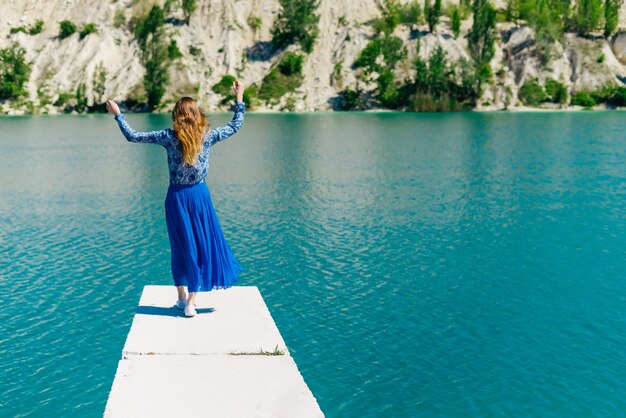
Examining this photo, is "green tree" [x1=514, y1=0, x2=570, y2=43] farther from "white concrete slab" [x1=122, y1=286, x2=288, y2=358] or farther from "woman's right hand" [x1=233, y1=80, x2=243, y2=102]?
"white concrete slab" [x1=122, y1=286, x2=288, y2=358]

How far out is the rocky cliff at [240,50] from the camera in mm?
136250

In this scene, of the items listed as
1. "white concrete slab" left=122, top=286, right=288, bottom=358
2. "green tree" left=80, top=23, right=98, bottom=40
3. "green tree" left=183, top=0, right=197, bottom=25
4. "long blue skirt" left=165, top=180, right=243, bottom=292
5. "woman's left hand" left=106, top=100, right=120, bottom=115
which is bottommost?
"white concrete slab" left=122, top=286, right=288, bottom=358

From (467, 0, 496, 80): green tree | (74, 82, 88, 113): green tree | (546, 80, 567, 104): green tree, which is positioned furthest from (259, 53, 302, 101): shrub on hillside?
(546, 80, 567, 104): green tree

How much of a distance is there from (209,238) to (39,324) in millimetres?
8449

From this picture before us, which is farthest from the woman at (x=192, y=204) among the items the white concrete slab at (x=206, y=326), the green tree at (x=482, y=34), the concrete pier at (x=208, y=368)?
the green tree at (x=482, y=34)

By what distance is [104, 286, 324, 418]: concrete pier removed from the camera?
8.91m

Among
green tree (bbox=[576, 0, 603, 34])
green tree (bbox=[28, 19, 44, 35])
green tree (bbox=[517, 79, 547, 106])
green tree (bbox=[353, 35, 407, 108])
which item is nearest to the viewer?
green tree (bbox=[353, 35, 407, 108])

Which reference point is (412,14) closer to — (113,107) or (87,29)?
(87,29)

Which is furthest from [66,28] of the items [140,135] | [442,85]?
[140,135]

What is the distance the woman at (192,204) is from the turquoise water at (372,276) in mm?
1394

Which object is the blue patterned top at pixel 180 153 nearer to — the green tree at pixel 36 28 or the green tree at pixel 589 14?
the green tree at pixel 36 28

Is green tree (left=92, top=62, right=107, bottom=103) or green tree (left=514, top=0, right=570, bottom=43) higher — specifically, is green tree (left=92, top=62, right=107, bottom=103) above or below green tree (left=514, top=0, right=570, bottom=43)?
below

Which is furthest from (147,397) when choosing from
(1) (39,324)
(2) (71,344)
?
(1) (39,324)

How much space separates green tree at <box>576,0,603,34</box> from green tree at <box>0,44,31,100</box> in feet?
352
